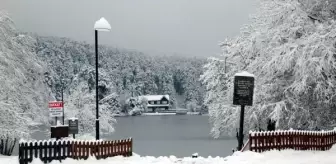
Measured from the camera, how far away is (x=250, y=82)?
57.1 ft

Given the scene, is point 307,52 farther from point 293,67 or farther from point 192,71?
point 192,71

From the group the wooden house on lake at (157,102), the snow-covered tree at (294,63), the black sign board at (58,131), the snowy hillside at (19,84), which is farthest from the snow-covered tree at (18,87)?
the wooden house on lake at (157,102)

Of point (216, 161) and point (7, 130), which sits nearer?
point (216, 161)

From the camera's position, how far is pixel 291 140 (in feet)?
56.6

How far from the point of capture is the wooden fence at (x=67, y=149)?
50.5 ft

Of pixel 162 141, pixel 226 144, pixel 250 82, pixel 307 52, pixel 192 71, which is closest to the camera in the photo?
pixel 250 82

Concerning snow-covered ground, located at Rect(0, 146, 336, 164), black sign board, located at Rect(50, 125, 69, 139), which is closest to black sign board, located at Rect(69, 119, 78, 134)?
black sign board, located at Rect(50, 125, 69, 139)

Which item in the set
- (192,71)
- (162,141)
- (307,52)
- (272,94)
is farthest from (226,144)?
(192,71)

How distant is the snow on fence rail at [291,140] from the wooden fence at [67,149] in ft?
16.7

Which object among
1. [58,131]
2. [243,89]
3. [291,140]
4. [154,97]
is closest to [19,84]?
[58,131]

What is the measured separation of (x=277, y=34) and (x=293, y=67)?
226 cm

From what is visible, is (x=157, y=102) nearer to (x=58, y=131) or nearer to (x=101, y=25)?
(x=58, y=131)

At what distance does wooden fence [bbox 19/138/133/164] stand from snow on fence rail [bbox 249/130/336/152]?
16.7 ft

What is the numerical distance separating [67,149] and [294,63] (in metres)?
13.0
